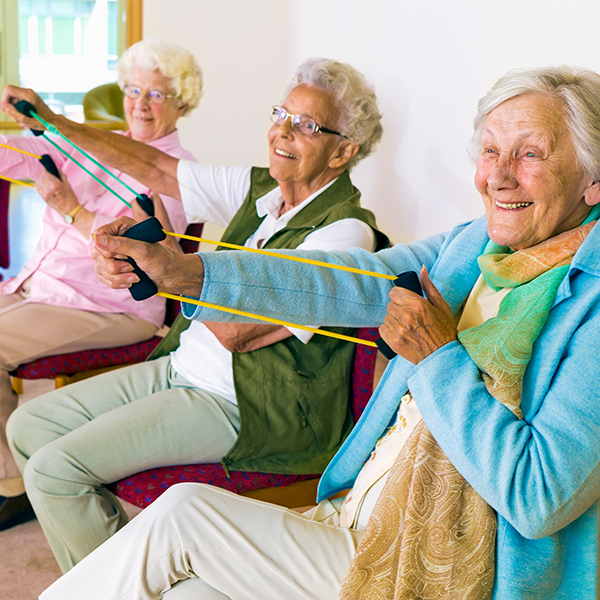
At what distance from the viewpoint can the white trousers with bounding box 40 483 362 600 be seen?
3.56 ft

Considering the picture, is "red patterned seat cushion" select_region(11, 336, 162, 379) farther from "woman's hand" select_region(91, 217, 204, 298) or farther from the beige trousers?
"woman's hand" select_region(91, 217, 204, 298)

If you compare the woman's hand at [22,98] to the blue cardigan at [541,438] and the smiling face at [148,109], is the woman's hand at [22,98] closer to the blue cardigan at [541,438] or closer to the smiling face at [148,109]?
the smiling face at [148,109]

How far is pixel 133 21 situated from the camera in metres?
3.47

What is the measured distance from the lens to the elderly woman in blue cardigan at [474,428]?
963 millimetres

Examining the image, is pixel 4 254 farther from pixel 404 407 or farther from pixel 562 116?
pixel 562 116

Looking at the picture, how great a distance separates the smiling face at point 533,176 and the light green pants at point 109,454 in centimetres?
79

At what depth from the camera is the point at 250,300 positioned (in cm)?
120

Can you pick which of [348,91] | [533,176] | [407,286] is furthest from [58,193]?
[533,176]

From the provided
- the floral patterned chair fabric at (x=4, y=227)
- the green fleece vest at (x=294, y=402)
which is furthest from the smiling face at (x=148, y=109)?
the green fleece vest at (x=294, y=402)

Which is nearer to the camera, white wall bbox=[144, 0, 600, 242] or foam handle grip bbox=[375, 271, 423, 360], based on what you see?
foam handle grip bbox=[375, 271, 423, 360]

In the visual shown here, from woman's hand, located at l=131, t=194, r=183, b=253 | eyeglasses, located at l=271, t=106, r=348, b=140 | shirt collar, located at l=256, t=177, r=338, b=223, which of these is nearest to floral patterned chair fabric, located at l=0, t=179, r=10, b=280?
woman's hand, located at l=131, t=194, r=183, b=253

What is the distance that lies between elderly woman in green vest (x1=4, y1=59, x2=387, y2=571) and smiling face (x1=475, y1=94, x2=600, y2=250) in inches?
19.5

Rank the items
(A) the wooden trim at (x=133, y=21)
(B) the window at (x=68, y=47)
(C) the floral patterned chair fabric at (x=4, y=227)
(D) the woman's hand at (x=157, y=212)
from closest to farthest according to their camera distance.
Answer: (D) the woman's hand at (x=157, y=212)
(C) the floral patterned chair fabric at (x=4, y=227)
(A) the wooden trim at (x=133, y=21)
(B) the window at (x=68, y=47)

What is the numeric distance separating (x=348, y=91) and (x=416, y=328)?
95 cm
